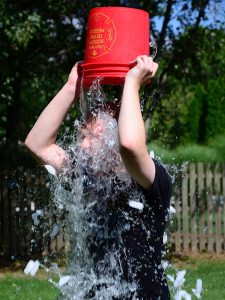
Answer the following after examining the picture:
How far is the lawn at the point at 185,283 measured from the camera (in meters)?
7.08

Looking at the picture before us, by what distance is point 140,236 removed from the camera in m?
2.31

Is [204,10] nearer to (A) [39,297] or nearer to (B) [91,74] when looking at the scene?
(A) [39,297]

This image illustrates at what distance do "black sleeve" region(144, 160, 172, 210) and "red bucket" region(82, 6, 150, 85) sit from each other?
423 millimetres

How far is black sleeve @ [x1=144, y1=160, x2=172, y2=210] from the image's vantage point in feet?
7.47

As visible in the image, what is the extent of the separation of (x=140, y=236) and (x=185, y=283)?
524 cm

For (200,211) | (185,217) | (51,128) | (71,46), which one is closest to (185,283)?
(185,217)

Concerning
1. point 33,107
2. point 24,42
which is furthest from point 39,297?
point 33,107

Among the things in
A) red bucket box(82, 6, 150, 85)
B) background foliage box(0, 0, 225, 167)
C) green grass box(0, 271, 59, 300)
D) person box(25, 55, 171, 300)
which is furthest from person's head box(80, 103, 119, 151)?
background foliage box(0, 0, 225, 167)

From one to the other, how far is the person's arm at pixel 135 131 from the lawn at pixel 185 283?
15.7 ft

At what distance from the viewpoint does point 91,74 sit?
2.58m

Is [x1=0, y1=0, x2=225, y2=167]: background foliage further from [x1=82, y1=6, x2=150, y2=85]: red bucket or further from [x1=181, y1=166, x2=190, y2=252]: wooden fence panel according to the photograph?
[x1=82, y1=6, x2=150, y2=85]: red bucket

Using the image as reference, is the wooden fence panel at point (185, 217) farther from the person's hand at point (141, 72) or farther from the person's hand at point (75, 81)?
the person's hand at point (141, 72)

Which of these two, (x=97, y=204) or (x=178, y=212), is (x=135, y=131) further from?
(x=178, y=212)

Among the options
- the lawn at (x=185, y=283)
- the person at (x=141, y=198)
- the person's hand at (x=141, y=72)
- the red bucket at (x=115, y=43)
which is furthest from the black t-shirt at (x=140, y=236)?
the lawn at (x=185, y=283)
